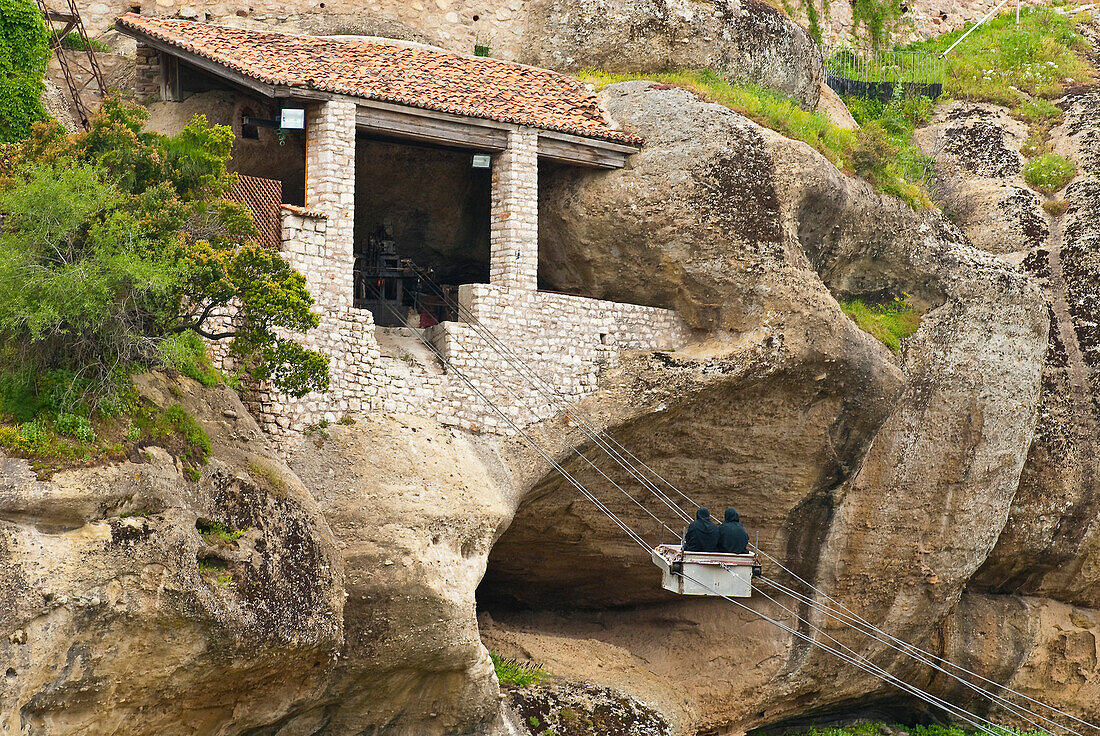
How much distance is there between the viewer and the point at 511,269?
26.8 metres

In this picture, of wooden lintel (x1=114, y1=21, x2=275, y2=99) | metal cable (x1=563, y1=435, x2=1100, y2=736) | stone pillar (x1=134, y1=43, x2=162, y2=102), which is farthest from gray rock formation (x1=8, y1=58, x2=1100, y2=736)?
stone pillar (x1=134, y1=43, x2=162, y2=102)

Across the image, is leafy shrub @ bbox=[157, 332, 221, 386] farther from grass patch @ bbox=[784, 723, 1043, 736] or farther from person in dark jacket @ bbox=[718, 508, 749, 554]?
grass patch @ bbox=[784, 723, 1043, 736]

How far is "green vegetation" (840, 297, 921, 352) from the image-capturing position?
29.7 meters

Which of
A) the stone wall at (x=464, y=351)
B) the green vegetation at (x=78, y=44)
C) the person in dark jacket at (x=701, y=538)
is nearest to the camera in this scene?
the person in dark jacket at (x=701, y=538)

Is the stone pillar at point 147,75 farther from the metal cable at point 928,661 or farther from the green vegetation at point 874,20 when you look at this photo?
the green vegetation at point 874,20

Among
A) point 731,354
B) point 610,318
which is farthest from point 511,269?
point 731,354

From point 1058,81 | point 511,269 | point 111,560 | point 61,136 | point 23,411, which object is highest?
point 1058,81

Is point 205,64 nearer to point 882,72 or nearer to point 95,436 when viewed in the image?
point 95,436

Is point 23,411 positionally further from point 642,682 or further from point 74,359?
point 642,682

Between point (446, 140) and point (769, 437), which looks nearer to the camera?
point (446, 140)

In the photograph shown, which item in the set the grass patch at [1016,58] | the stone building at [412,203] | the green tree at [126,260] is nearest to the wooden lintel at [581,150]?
the stone building at [412,203]

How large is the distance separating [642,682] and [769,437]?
552 cm

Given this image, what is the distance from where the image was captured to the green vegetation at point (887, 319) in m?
29.7

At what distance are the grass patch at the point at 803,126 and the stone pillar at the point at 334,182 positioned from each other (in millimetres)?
7092
